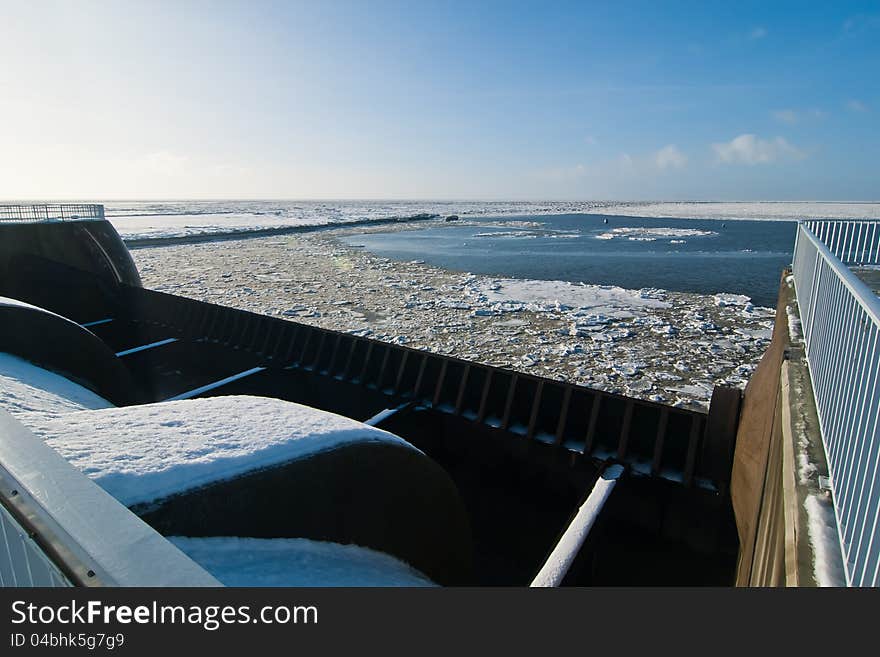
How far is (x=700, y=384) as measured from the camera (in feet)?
38.8

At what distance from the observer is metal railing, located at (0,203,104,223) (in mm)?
16375

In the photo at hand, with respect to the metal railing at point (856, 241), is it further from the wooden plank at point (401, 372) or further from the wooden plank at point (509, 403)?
the wooden plank at point (401, 372)

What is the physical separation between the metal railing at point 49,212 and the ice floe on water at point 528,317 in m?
5.08

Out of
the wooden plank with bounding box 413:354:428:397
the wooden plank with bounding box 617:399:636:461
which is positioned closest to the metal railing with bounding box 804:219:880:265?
the wooden plank with bounding box 617:399:636:461

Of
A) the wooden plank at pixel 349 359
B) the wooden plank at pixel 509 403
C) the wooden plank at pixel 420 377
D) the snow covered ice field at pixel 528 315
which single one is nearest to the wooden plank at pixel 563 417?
the wooden plank at pixel 509 403

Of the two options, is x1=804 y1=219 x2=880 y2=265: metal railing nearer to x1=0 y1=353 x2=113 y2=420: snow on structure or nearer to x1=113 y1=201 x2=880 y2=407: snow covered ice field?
x1=113 y1=201 x2=880 y2=407: snow covered ice field

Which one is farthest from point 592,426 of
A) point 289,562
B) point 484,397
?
point 289,562

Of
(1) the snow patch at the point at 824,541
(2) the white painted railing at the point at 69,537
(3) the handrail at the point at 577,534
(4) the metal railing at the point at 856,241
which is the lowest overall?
(3) the handrail at the point at 577,534

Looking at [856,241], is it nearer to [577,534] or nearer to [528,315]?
[528,315]

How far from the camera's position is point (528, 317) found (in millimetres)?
18188

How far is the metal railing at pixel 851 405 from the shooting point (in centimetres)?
240
